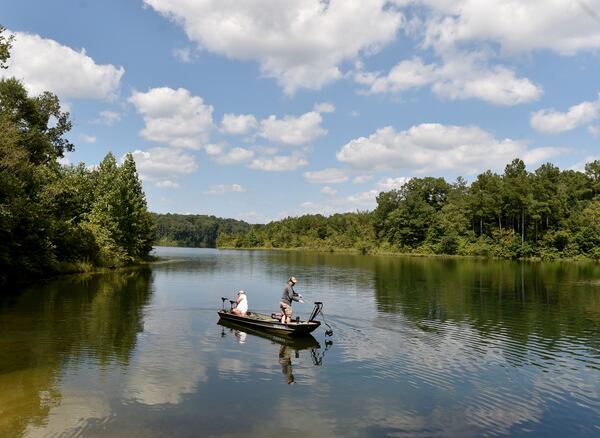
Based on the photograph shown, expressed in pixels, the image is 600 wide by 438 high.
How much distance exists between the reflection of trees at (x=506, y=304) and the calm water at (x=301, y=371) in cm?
23

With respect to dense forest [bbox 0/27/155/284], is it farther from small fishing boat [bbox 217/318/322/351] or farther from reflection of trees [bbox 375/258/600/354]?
reflection of trees [bbox 375/258/600/354]

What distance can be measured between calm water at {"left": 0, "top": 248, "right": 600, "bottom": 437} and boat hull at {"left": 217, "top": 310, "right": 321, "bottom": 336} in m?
0.73

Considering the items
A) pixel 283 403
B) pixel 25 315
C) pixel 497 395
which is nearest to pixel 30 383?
pixel 283 403

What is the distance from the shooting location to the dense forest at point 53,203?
37.6 metres

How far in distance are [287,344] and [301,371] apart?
4566 millimetres

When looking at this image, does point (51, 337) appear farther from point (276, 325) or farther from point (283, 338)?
point (283, 338)

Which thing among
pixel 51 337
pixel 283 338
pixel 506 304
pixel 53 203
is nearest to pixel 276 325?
pixel 283 338

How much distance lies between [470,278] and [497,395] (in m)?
41.9

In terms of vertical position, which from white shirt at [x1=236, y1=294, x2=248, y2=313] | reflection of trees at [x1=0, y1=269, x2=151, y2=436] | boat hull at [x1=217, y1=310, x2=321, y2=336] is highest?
white shirt at [x1=236, y1=294, x2=248, y2=313]

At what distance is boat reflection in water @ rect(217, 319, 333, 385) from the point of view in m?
18.5

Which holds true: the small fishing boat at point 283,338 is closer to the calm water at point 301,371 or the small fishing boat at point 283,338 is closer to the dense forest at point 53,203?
the calm water at point 301,371

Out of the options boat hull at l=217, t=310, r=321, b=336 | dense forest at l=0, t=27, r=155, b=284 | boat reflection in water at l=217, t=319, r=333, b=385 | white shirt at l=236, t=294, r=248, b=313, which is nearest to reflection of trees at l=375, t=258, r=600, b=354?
boat hull at l=217, t=310, r=321, b=336

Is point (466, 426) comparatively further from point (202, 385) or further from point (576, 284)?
point (576, 284)

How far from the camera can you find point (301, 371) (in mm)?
17484
